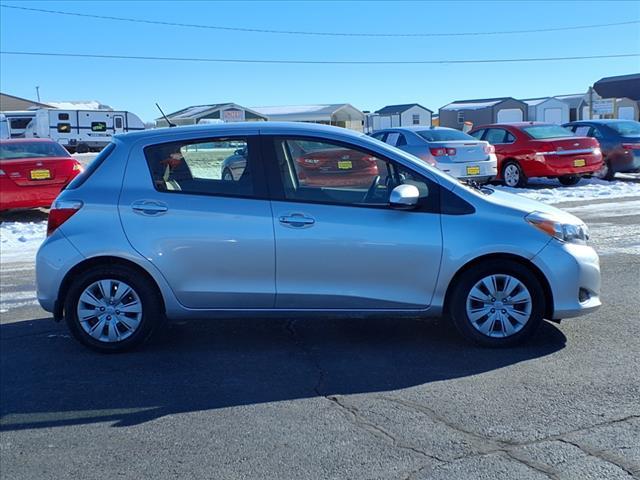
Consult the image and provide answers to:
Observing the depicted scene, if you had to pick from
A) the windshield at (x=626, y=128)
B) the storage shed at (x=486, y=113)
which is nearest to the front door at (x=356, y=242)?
the windshield at (x=626, y=128)

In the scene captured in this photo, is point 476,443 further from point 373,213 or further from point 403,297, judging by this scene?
point 373,213

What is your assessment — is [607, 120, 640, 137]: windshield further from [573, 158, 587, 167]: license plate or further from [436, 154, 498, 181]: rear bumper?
[436, 154, 498, 181]: rear bumper

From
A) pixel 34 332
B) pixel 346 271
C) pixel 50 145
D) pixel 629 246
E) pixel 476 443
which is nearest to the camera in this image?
pixel 476 443

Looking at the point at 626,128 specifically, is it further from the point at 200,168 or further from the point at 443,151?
the point at 200,168

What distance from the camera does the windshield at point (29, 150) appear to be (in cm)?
1345

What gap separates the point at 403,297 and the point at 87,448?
246cm

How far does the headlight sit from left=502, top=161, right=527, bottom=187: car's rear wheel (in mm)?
11524

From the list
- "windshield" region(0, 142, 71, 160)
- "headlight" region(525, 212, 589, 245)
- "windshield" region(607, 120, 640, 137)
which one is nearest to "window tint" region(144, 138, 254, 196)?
"headlight" region(525, 212, 589, 245)

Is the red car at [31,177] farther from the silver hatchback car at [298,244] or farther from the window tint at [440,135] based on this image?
the silver hatchback car at [298,244]

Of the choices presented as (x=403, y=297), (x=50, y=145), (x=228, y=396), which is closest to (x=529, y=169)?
(x=50, y=145)

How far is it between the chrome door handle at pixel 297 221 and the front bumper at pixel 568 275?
168cm

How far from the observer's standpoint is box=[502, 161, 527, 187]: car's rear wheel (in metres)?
16.7

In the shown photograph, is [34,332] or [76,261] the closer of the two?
[76,261]

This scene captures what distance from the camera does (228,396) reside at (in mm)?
4762
